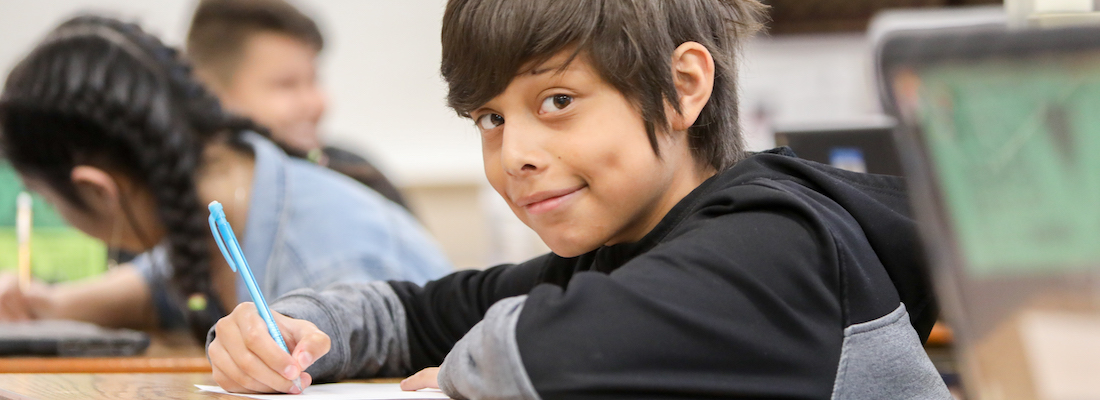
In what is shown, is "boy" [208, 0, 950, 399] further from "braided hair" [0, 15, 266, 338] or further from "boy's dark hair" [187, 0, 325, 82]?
"boy's dark hair" [187, 0, 325, 82]

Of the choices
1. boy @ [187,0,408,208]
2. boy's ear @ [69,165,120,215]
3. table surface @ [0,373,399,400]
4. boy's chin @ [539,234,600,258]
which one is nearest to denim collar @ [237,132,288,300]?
boy's ear @ [69,165,120,215]

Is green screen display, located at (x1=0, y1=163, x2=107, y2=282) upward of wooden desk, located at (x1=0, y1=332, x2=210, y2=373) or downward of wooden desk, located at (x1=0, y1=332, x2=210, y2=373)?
downward

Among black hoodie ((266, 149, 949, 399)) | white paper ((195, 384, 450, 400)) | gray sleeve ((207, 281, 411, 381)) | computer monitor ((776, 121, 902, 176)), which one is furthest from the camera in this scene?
computer monitor ((776, 121, 902, 176))

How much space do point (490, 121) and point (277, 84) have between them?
185cm

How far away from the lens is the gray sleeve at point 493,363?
540 millimetres

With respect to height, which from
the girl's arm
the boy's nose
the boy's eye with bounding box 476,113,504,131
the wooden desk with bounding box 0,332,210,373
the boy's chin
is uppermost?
the boy's eye with bounding box 476,113,504,131

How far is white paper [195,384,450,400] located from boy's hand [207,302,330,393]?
0.01 meters

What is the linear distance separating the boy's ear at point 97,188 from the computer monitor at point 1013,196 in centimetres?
125

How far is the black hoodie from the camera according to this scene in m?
0.53

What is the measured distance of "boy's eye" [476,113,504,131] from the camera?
73 cm

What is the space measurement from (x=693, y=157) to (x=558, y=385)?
0.95 ft

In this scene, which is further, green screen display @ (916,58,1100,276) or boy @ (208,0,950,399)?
boy @ (208,0,950,399)

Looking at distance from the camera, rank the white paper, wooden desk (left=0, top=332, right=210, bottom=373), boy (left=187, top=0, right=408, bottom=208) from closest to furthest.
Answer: the white paper < wooden desk (left=0, top=332, right=210, bottom=373) < boy (left=187, top=0, right=408, bottom=208)

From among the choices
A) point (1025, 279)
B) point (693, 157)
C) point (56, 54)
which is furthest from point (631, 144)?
point (56, 54)
